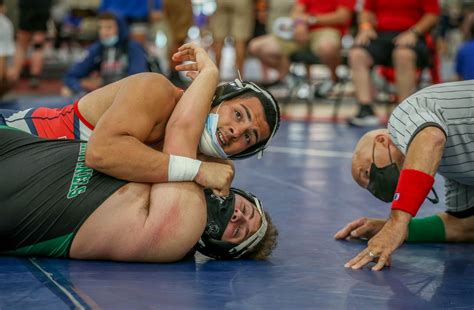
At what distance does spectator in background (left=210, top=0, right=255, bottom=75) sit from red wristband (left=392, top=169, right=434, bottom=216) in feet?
21.9

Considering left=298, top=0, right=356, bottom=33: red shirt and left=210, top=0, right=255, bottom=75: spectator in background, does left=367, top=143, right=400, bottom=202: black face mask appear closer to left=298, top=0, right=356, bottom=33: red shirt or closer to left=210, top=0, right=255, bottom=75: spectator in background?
left=298, top=0, right=356, bottom=33: red shirt

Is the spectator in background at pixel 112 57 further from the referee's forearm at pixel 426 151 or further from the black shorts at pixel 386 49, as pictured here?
the referee's forearm at pixel 426 151

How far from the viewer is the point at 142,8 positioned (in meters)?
10.1

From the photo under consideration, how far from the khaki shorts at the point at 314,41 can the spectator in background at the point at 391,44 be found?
29.1 inches

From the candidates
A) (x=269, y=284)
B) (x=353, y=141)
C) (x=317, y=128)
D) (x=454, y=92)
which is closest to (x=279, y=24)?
(x=317, y=128)

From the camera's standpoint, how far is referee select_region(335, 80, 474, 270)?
3.06 metres

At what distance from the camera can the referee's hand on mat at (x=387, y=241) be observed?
305 centimetres

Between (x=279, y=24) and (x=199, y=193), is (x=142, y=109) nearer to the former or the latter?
(x=199, y=193)

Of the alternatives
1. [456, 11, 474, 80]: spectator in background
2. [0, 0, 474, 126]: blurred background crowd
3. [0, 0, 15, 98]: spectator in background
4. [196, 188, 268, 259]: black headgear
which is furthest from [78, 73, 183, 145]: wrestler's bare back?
[0, 0, 15, 98]: spectator in background

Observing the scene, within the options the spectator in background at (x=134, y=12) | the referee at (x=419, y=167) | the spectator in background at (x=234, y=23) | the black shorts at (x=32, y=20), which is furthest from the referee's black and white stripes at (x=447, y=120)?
the black shorts at (x=32, y=20)

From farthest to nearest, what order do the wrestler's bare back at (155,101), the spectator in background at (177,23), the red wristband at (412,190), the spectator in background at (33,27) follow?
the spectator in background at (33,27)
the spectator in background at (177,23)
the wrestler's bare back at (155,101)
the red wristband at (412,190)

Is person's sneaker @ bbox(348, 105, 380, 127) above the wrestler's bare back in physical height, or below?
below

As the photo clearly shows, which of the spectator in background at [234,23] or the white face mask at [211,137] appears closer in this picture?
the white face mask at [211,137]

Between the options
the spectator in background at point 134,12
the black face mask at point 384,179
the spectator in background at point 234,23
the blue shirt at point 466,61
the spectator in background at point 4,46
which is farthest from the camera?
Answer: the spectator in background at point 134,12
